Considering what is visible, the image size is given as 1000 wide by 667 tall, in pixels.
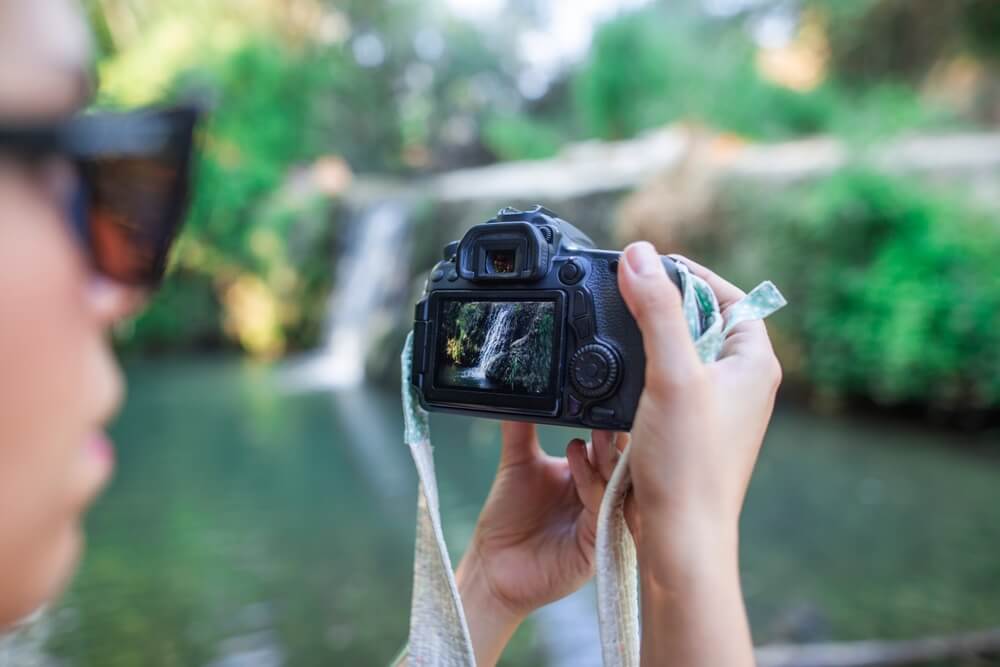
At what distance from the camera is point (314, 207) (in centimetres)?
1031

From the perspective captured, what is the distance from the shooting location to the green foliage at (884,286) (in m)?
4.82

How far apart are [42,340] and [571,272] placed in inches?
17.9

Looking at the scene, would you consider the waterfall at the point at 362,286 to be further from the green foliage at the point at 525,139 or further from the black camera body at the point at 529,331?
the black camera body at the point at 529,331

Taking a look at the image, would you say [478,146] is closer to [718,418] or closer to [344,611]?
[344,611]

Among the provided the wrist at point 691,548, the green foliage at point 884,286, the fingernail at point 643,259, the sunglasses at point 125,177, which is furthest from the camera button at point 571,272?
the green foliage at point 884,286

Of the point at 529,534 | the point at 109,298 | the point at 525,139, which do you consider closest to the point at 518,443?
the point at 529,534

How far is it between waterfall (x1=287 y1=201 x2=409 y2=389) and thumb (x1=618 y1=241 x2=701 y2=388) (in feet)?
26.0

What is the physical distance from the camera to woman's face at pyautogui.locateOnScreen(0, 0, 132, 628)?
320 mm

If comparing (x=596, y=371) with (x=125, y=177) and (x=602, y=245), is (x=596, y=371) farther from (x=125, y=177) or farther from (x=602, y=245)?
(x=602, y=245)

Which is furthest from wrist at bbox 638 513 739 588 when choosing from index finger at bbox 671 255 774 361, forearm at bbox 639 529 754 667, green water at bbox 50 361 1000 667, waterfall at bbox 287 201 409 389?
waterfall at bbox 287 201 409 389

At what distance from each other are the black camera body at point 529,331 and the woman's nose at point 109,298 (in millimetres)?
383

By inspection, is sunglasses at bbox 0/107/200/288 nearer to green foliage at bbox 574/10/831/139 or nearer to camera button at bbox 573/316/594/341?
camera button at bbox 573/316/594/341

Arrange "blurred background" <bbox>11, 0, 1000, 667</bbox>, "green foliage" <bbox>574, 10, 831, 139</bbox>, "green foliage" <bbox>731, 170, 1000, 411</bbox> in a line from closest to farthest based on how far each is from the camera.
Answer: "blurred background" <bbox>11, 0, 1000, 667</bbox>
"green foliage" <bbox>731, 170, 1000, 411</bbox>
"green foliage" <bbox>574, 10, 831, 139</bbox>

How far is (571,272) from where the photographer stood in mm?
692
